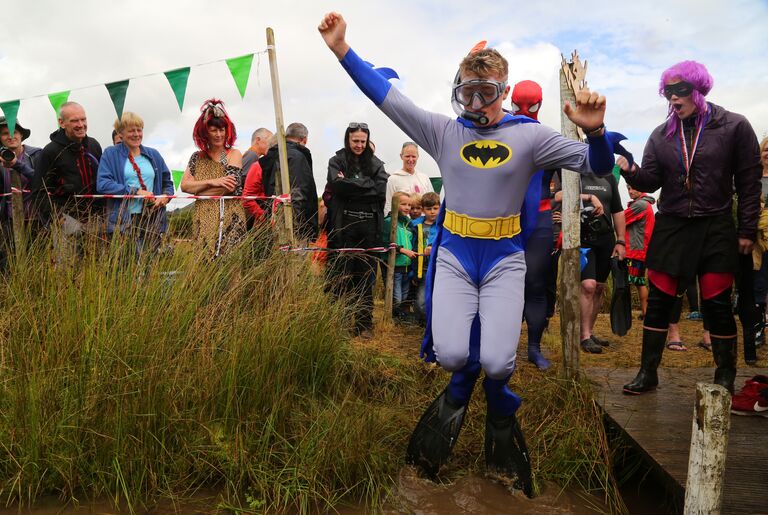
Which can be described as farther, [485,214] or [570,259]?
[570,259]

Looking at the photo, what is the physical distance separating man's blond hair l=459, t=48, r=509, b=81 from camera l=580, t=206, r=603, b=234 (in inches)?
107

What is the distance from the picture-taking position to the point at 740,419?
13.5 feet

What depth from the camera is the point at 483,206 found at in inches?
136

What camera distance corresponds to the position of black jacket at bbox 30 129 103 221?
605cm

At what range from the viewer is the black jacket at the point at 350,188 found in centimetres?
652

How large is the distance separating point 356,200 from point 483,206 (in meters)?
3.31

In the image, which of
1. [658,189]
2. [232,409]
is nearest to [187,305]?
[232,409]

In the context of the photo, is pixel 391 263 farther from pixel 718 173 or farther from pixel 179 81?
pixel 718 173

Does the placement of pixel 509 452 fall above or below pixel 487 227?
below

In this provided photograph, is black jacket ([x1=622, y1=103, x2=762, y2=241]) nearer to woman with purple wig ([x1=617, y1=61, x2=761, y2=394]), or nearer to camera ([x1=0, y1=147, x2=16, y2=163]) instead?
woman with purple wig ([x1=617, y1=61, x2=761, y2=394])

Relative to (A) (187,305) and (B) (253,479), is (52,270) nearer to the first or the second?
(A) (187,305)

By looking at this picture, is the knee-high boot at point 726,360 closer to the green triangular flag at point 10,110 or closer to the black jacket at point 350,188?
the black jacket at point 350,188

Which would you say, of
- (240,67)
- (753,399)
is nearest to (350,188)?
(240,67)

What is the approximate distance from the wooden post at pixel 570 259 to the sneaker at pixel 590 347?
199 cm
